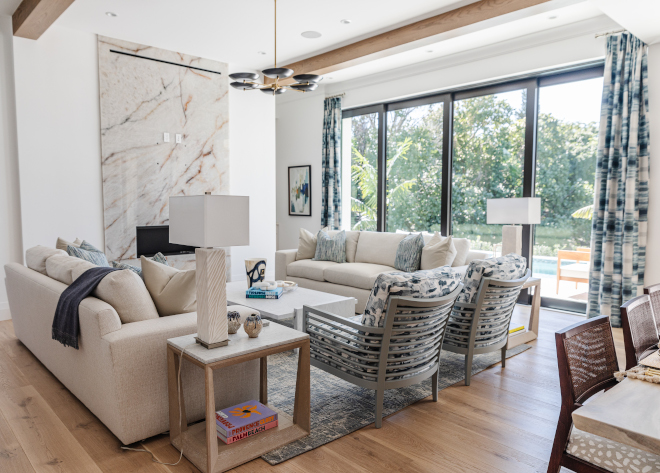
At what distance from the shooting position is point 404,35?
4.89 metres

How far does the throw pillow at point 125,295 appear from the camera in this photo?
245 cm

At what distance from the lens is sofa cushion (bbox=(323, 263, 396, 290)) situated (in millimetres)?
4870

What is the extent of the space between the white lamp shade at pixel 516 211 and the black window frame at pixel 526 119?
125 cm

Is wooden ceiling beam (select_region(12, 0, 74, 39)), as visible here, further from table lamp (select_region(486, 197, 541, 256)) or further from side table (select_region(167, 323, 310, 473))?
table lamp (select_region(486, 197, 541, 256))

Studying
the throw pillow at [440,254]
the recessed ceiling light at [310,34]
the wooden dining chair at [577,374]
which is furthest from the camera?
the recessed ceiling light at [310,34]

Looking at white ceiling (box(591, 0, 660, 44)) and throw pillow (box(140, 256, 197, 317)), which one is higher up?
white ceiling (box(591, 0, 660, 44))

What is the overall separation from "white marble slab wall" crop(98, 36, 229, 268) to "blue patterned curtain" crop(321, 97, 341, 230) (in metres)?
1.78

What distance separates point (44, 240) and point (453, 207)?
500cm

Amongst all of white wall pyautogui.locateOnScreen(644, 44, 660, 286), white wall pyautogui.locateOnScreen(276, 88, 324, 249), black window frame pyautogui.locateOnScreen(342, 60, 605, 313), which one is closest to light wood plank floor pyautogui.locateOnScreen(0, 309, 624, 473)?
white wall pyautogui.locateOnScreen(644, 44, 660, 286)

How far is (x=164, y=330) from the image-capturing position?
95.0 inches

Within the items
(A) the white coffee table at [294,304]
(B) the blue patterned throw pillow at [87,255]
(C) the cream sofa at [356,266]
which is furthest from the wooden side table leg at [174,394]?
(C) the cream sofa at [356,266]

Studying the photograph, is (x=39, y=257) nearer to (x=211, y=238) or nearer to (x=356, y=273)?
(x=211, y=238)

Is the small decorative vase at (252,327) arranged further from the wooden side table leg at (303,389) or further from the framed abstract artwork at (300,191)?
the framed abstract artwork at (300,191)

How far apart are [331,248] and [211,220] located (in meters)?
3.71
